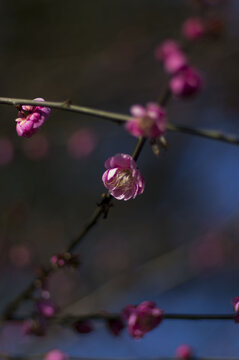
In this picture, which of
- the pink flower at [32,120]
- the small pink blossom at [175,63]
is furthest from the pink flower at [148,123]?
the small pink blossom at [175,63]

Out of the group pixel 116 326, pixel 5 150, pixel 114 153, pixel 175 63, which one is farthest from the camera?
pixel 114 153

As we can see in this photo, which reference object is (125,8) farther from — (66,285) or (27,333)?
(27,333)

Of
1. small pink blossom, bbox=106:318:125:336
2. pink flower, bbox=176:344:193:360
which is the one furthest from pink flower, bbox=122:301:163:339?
pink flower, bbox=176:344:193:360

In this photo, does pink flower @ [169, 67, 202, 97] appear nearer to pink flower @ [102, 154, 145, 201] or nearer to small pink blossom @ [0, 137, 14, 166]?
pink flower @ [102, 154, 145, 201]

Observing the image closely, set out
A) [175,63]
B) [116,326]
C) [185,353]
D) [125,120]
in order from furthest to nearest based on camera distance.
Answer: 1. [185,353]
2. [116,326]
3. [175,63]
4. [125,120]

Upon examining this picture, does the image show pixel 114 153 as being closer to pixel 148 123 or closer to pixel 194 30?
pixel 194 30

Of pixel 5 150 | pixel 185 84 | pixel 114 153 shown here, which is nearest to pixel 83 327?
pixel 185 84

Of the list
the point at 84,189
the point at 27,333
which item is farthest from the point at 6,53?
the point at 27,333
